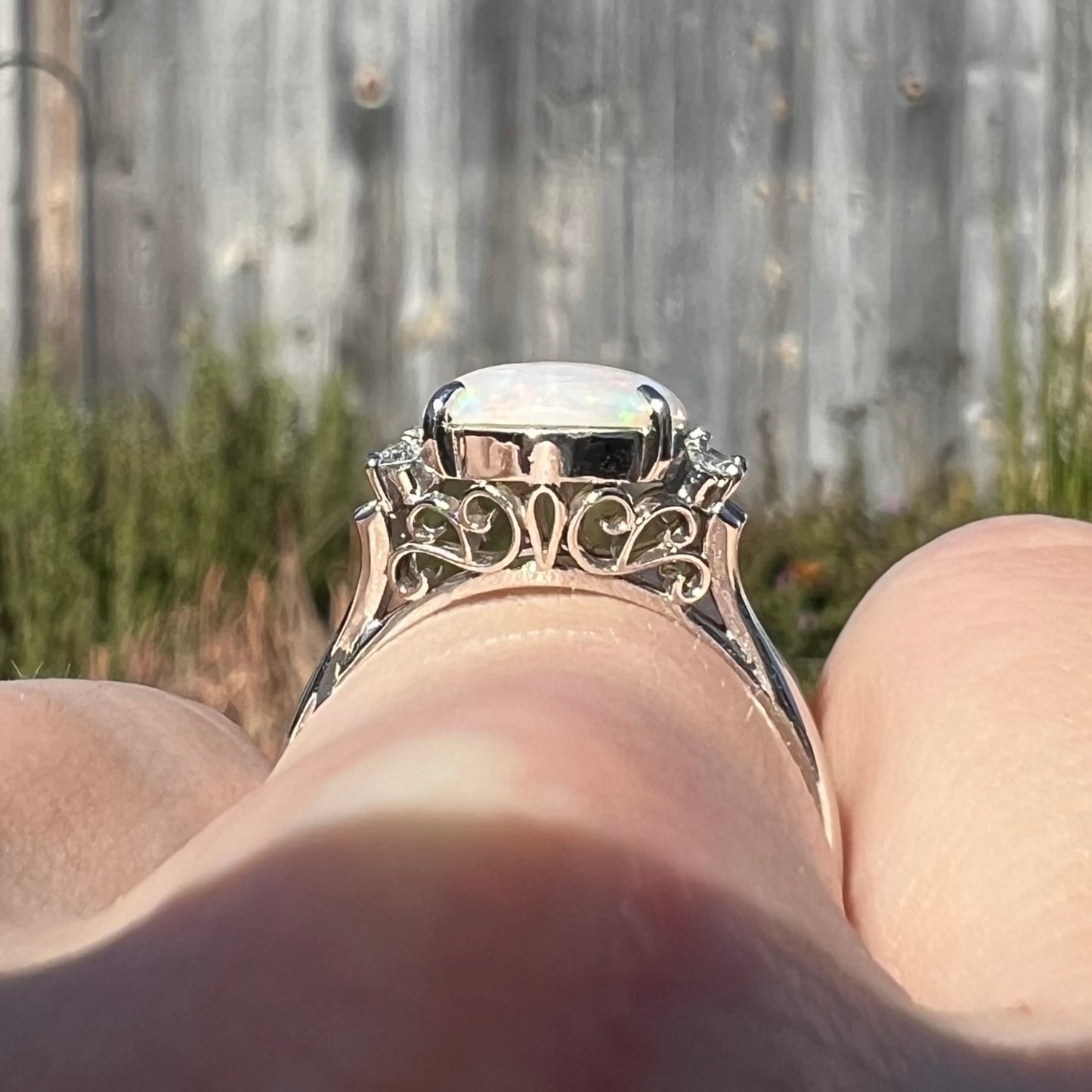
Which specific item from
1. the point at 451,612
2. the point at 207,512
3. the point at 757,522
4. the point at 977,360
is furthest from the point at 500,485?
the point at 977,360

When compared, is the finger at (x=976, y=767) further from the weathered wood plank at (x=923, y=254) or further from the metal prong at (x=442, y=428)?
the weathered wood plank at (x=923, y=254)

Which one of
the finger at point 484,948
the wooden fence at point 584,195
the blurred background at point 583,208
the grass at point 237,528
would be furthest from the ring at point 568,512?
the wooden fence at point 584,195

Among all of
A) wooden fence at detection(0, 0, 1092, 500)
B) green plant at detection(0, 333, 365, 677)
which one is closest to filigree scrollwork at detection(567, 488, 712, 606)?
green plant at detection(0, 333, 365, 677)

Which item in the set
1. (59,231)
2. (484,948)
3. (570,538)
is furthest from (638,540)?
(59,231)

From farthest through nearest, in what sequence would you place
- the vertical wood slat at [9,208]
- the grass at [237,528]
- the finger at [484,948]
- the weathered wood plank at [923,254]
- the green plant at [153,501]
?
the weathered wood plank at [923,254] < the vertical wood slat at [9,208] < the green plant at [153,501] < the grass at [237,528] < the finger at [484,948]

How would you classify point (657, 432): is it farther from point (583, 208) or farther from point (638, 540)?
point (583, 208)

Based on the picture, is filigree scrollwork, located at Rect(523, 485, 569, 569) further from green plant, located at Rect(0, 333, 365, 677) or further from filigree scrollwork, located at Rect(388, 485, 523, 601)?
green plant, located at Rect(0, 333, 365, 677)
